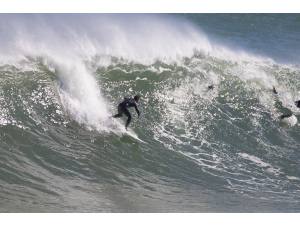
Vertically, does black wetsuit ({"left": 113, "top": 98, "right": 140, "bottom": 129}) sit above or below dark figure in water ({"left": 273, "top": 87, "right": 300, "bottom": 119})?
below

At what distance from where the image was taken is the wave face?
383 inches

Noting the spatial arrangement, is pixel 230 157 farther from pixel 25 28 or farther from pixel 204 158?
pixel 25 28

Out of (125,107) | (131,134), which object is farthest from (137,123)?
(125,107)

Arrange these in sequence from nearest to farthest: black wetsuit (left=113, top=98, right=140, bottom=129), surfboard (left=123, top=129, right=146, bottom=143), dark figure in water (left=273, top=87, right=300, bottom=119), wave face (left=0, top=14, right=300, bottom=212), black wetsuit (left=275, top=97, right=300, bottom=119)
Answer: wave face (left=0, top=14, right=300, bottom=212) < black wetsuit (left=113, top=98, right=140, bottom=129) < surfboard (left=123, top=129, right=146, bottom=143) < dark figure in water (left=273, top=87, right=300, bottom=119) < black wetsuit (left=275, top=97, right=300, bottom=119)

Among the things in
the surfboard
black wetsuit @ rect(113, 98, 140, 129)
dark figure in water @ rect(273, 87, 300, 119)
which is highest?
dark figure in water @ rect(273, 87, 300, 119)

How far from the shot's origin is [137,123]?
12766 millimetres

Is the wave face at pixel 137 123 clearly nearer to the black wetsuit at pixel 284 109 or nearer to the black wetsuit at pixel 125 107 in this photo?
the black wetsuit at pixel 284 109

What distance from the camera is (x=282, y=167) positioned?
39.5 feet

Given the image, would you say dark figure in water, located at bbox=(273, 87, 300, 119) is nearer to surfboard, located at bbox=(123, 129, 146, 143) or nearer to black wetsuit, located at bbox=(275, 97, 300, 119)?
black wetsuit, located at bbox=(275, 97, 300, 119)

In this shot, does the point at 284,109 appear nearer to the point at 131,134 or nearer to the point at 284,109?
the point at 284,109

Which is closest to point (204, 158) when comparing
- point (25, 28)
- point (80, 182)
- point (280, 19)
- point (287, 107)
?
point (80, 182)

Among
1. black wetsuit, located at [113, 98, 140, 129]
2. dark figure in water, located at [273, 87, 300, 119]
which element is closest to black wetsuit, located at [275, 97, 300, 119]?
dark figure in water, located at [273, 87, 300, 119]

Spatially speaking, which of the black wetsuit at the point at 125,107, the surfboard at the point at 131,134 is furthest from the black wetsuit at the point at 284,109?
the black wetsuit at the point at 125,107

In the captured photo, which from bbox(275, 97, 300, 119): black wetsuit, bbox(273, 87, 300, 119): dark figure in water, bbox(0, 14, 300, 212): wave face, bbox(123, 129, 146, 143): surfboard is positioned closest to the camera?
bbox(0, 14, 300, 212): wave face
